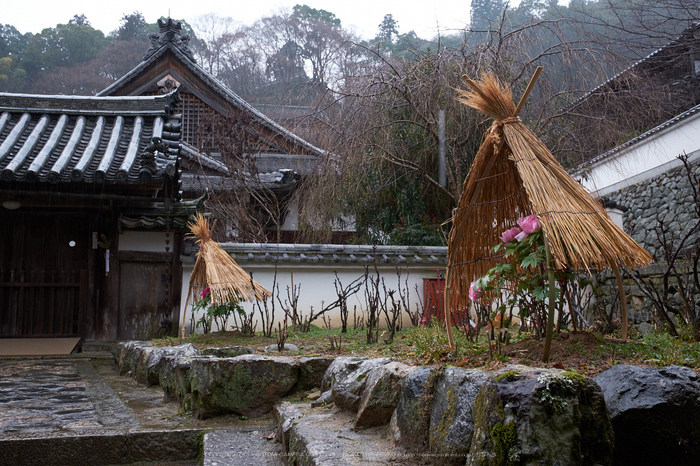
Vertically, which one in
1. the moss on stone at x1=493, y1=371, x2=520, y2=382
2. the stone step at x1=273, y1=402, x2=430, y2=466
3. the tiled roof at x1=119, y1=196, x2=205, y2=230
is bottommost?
the stone step at x1=273, y1=402, x2=430, y2=466

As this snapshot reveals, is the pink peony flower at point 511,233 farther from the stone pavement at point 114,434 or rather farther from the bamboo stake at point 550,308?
the stone pavement at point 114,434

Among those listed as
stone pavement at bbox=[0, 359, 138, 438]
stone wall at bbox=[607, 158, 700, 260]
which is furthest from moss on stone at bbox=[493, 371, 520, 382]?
stone wall at bbox=[607, 158, 700, 260]

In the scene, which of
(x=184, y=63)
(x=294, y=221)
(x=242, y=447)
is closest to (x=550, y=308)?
(x=242, y=447)

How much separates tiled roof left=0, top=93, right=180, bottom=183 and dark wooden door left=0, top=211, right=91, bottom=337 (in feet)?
2.74

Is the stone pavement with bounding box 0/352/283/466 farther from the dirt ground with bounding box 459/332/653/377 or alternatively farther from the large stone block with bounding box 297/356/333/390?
the dirt ground with bounding box 459/332/653/377

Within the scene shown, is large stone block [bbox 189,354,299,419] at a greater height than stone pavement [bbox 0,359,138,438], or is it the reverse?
large stone block [bbox 189,354,299,419]

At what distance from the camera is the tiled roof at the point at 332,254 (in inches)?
309

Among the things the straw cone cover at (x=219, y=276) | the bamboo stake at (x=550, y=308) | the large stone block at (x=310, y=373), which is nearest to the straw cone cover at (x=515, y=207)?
the bamboo stake at (x=550, y=308)

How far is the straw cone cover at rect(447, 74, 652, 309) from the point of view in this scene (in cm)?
239

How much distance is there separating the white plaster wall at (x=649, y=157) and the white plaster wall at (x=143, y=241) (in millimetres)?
6302

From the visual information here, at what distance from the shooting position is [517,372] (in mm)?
1831

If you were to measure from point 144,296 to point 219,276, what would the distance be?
189 centimetres

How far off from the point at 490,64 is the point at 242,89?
57.4ft

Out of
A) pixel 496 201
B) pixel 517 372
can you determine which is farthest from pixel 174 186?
pixel 517 372
